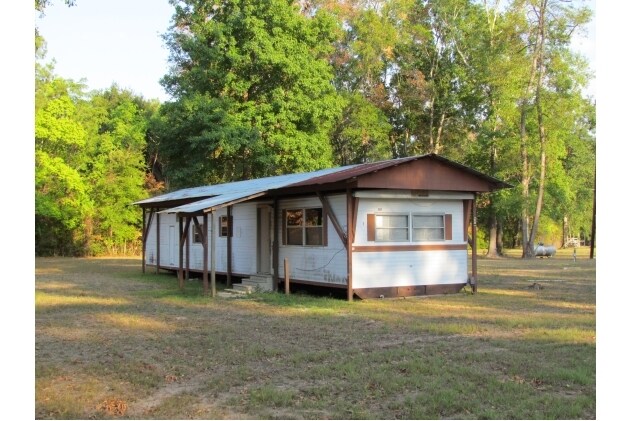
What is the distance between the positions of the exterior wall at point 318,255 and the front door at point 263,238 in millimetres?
774

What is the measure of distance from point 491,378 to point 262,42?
87.5ft

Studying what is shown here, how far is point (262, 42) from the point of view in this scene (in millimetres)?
30953

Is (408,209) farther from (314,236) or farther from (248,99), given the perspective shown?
(248,99)

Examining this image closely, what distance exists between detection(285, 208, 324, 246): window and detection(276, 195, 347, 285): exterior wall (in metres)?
0.14

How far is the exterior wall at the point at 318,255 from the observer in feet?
48.3

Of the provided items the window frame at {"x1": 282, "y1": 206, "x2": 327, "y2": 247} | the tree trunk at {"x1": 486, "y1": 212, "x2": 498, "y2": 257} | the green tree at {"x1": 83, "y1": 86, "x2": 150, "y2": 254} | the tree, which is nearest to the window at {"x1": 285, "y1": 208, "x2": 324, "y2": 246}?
→ the window frame at {"x1": 282, "y1": 206, "x2": 327, "y2": 247}

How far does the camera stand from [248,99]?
3303 cm

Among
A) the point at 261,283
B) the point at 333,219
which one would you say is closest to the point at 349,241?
the point at 333,219

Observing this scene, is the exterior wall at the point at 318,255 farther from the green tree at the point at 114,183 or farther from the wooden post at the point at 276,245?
the green tree at the point at 114,183

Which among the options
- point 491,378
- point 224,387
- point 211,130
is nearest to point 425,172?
point 491,378

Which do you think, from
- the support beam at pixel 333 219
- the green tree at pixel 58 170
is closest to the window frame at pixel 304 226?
the support beam at pixel 333 219

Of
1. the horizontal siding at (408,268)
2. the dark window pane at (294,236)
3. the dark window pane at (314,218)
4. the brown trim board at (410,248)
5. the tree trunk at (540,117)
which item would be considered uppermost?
the tree trunk at (540,117)

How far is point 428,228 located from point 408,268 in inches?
47.5
